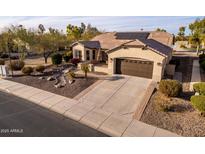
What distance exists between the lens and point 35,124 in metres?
8.33

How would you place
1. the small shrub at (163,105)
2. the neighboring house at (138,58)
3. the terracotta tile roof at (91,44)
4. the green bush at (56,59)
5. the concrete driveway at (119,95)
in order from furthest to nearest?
the terracotta tile roof at (91,44)
the green bush at (56,59)
the neighboring house at (138,58)
the concrete driveway at (119,95)
the small shrub at (163,105)

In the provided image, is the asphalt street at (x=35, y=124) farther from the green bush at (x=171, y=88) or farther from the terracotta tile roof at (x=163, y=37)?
the terracotta tile roof at (x=163, y=37)

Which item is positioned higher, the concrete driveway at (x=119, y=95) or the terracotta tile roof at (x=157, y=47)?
the terracotta tile roof at (x=157, y=47)

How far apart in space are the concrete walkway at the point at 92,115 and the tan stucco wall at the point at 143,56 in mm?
7663

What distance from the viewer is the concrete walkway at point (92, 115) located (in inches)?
303

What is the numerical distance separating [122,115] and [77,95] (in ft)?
14.8

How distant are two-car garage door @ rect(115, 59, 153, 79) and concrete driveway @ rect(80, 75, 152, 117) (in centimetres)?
79

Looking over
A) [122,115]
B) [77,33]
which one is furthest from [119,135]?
[77,33]

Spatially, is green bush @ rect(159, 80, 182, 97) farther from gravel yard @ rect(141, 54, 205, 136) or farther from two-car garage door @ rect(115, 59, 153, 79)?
two-car garage door @ rect(115, 59, 153, 79)

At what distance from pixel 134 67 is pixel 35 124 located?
11.7 metres

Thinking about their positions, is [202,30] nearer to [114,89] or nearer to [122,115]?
[114,89]

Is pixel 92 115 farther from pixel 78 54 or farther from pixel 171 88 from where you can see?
pixel 78 54

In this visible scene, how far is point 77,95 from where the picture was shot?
39.7ft

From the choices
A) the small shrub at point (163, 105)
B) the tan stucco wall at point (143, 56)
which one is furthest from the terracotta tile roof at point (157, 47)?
the small shrub at point (163, 105)
